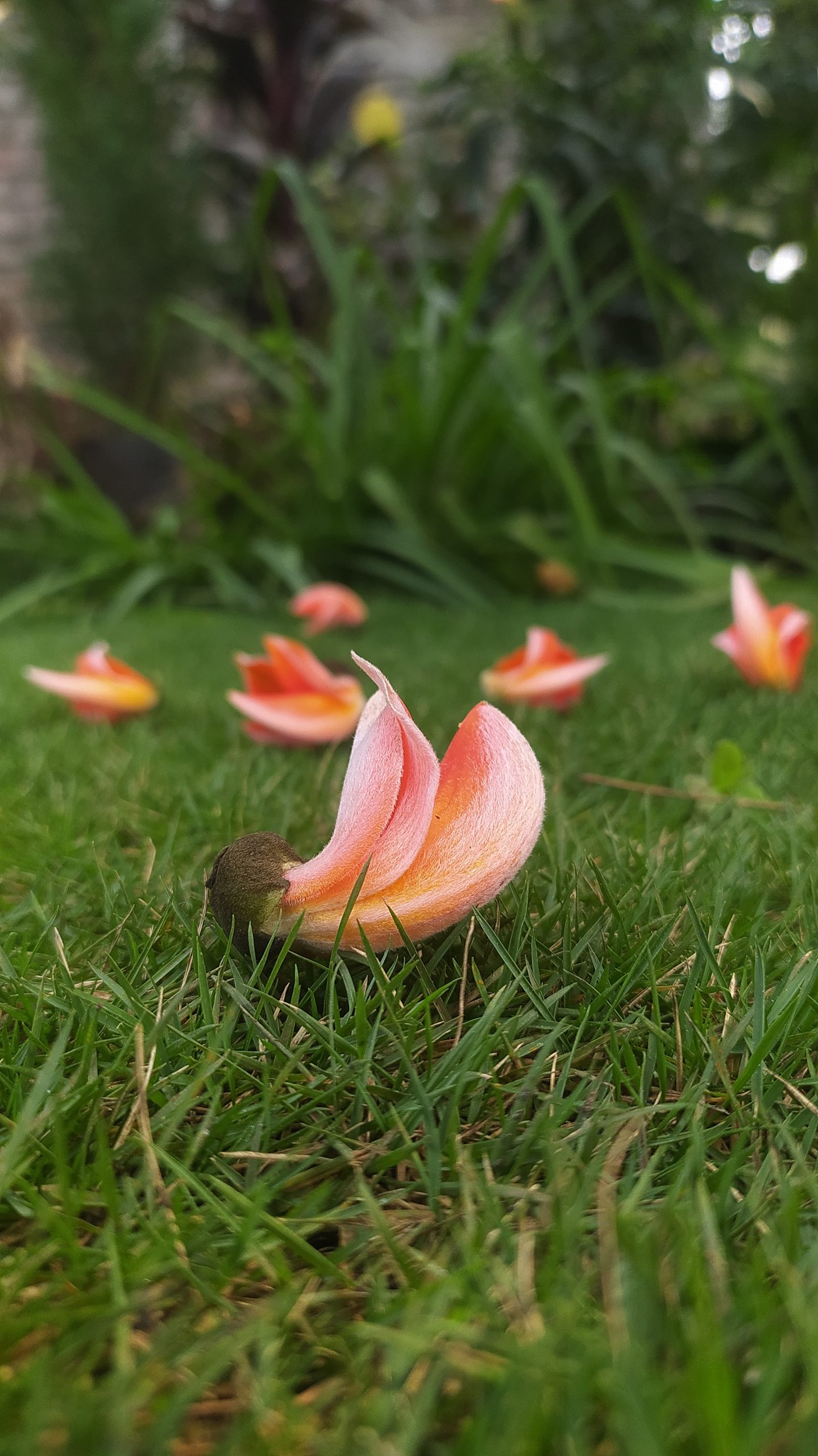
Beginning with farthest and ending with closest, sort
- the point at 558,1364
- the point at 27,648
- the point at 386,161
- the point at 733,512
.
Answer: the point at 386,161, the point at 733,512, the point at 27,648, the point at 558,1364

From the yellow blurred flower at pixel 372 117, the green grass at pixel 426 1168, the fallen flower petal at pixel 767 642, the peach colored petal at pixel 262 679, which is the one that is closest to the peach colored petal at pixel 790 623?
the fallen flower petal at pixel 767 642

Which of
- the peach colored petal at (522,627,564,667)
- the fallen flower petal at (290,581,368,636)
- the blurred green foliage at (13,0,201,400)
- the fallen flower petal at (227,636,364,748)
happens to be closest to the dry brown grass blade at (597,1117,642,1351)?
the fallen flower petal at (227,636,364,748)

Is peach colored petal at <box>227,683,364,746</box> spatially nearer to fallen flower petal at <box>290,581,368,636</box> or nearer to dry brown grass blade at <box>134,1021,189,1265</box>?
dry brown grass blade at <box>134,1021,189,1265</box>

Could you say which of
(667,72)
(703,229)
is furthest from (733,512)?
(667,72)

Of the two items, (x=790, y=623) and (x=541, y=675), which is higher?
(x=790, y=623)

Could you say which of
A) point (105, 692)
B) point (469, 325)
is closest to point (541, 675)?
point (105, 692)

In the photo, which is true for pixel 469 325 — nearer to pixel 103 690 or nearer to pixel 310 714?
pixel 103 690

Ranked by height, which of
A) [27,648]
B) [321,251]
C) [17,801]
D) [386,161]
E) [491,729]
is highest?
[386,161]

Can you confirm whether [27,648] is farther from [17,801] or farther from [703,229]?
[703,229]
